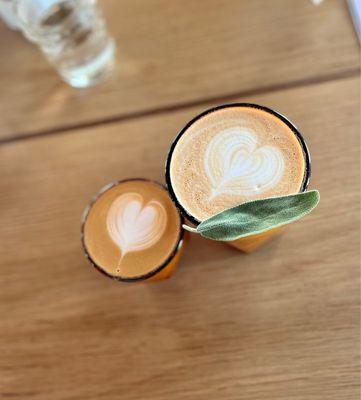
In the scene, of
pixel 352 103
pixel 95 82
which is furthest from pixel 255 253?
pixel 95 82

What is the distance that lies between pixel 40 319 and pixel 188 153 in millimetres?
375

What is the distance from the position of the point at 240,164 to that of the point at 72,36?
1.60 ft

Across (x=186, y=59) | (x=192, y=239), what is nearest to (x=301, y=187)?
(x=192, y=239)

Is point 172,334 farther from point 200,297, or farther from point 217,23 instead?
point 217,23

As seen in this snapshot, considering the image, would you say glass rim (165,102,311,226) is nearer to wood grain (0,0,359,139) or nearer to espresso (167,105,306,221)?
espresso (167,105,306,221)

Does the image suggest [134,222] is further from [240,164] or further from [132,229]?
[240,164]

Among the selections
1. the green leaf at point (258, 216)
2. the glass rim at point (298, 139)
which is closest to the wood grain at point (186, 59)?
the glass rim at point (298, 139)

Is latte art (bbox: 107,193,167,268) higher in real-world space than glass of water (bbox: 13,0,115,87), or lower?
lower

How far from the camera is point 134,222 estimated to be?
75 centimetres

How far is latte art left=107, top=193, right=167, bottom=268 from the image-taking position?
2.42ft

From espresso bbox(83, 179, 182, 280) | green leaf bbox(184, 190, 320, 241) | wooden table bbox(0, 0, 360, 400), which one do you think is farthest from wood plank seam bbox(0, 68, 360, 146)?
green leaf bbox(184, 190, 320, 241)

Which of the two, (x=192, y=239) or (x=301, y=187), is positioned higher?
(x=301, y=187)

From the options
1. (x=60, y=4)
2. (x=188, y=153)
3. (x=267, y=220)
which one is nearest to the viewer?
(x=267, y=220)

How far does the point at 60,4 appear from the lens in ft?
3.13
